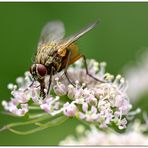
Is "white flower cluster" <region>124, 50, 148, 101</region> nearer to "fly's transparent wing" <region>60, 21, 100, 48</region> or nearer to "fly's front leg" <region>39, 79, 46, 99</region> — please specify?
"fly's transparent wing" <region>60, 21, 100, 48</region>

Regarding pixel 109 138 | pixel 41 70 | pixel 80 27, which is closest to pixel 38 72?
pixel 41 70

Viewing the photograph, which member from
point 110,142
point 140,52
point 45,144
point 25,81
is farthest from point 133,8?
point 110,142

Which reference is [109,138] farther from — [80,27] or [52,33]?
[80,27]

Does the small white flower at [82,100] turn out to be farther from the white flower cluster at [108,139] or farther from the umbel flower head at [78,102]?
the white flower cluster at [108,139]

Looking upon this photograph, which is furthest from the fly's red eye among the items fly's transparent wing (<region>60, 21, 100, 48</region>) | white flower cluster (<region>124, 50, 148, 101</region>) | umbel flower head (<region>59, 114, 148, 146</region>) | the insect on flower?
white flower cluster (<region>124, 50, 148, 101</region>)

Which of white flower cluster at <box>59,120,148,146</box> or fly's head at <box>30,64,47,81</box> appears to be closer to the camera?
white flower cluster at <box>59,120,148,146</box>

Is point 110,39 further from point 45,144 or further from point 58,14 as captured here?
point 45,144
